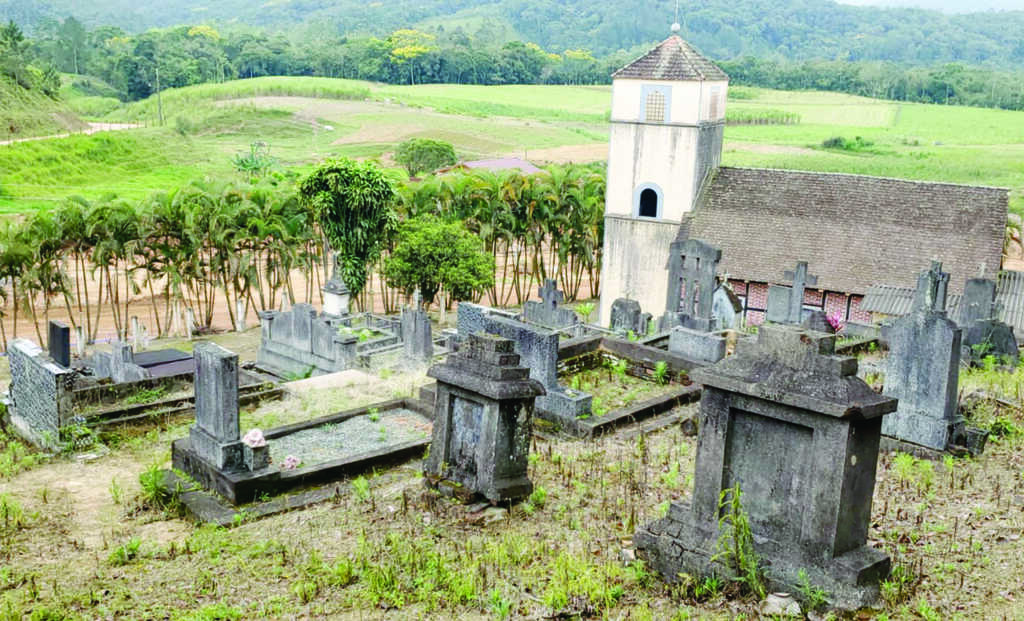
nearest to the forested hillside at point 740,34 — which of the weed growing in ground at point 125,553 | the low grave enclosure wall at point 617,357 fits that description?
the low grave enclosure wall at point 617,357

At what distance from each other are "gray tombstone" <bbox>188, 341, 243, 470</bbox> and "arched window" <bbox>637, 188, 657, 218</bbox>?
17249mm

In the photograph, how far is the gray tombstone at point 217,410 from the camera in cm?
1091

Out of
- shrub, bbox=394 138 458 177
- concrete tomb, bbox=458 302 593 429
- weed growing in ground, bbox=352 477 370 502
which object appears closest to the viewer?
weed growing in ground, bbox=352 477 370 502

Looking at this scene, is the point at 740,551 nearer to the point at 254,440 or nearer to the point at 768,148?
the point at 254,440

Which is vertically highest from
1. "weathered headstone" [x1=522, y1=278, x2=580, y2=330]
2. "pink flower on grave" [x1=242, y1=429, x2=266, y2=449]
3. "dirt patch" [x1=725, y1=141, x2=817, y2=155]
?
"dirt patch" [x1=725, y1=141, x2=817, y2=155]

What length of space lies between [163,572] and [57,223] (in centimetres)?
1765

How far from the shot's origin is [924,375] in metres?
11.2

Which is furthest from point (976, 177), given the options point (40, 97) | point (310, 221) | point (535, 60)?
point (535, 60)

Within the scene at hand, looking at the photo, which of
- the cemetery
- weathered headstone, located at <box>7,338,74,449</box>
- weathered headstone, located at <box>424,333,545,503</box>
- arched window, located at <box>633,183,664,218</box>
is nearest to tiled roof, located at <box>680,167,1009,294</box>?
arched window, located at <box>633,183,664,218</box>

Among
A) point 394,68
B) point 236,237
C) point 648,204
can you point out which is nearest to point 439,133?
point 394,68

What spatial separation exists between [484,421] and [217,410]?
11.8ft

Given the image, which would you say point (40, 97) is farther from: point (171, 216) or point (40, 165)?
point (171, 216)

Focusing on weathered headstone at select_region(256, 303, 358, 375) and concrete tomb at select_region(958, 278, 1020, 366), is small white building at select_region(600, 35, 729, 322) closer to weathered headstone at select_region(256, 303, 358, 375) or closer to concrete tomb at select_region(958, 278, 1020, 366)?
weathered headstone at select_region(256, 303, 358, 375)

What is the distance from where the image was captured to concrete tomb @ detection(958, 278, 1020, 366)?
15.5 metres
